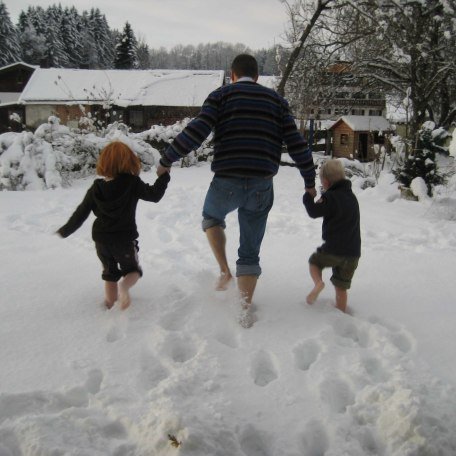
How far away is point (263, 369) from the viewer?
238 cm

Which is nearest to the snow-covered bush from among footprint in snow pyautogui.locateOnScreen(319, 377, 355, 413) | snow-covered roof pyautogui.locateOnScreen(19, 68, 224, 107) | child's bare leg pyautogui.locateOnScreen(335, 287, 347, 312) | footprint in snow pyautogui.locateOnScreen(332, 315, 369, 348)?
child's bare leg pyautogui.locateOnScreen(335, 287, 347, 312)

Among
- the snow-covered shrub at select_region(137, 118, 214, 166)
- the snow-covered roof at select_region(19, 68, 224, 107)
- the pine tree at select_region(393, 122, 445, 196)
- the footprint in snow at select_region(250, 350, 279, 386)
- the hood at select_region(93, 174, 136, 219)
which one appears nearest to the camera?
the footprint in snow at select_region(250, 350, 279, 386)

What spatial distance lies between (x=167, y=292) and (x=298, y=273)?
4.05ft

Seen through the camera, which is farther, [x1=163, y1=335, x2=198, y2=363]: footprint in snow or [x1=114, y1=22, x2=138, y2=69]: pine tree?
[x1=114, y1=22, x2=138, y2=69]: pine tree

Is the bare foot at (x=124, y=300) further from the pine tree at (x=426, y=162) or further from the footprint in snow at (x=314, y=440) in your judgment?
the pine tree at (x=426, y=162)

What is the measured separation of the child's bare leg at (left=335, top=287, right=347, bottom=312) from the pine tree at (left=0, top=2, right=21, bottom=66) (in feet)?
167

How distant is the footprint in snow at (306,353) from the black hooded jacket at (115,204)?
51.8 inches

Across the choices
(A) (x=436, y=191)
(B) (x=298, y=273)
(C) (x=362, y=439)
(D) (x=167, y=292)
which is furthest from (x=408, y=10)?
(C) (x=362, y=439)

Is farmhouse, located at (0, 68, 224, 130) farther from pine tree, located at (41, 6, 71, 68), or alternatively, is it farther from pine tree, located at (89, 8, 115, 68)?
pine tree, located at (89, 8, 115, 68)

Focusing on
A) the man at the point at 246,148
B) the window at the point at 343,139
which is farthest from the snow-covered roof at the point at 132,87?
the man at the point at 246,148

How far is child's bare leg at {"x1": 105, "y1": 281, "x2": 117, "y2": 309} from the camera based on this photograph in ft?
9.65

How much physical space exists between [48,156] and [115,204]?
21.1 feet

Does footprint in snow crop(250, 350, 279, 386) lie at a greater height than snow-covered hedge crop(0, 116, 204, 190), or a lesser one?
lesser

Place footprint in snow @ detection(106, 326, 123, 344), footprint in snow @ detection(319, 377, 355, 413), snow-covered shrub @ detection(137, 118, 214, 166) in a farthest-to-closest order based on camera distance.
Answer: snow-covered shrub @ detection(137, 118, 214, 166) → footprint in snow @ detection(106, 326, 123, 344) → footprint in snow @ detection(319, 377, 355, 413)
